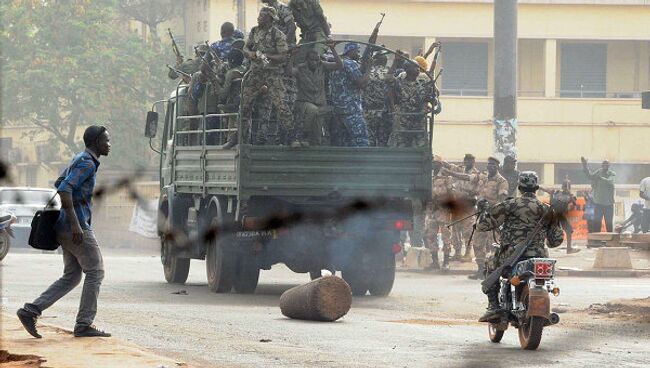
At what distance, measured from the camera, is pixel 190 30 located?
53188 millimetres

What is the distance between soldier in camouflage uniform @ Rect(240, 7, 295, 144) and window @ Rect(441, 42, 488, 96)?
111 ft

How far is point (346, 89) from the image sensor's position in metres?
19.6

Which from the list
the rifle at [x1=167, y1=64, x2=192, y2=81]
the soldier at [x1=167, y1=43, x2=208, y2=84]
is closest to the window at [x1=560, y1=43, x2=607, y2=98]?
the soldier at [x1=167, y1=43, x2=208, y2=84]

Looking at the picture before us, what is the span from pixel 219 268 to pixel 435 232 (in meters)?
7.76

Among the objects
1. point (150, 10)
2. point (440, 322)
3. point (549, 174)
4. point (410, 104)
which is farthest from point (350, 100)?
point (150, 10)

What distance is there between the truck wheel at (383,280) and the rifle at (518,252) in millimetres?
5789

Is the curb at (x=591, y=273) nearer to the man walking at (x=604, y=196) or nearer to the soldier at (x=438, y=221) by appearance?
the soldier at (x=438, y=221)

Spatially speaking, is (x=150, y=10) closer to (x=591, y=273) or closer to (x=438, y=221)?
(x=438, y=221)

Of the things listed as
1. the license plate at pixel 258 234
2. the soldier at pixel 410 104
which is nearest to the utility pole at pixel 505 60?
the soldier at pixel 410 104

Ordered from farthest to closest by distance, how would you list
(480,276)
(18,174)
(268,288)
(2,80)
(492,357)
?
(18,174) → (2,80) → (480,276) → (268,288) → (492,357)

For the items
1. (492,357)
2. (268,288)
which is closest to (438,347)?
(492,357)

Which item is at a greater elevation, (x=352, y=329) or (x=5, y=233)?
(x=5, y=233)

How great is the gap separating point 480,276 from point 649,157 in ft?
94.3

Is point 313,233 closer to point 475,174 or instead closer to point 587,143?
point 475,174
